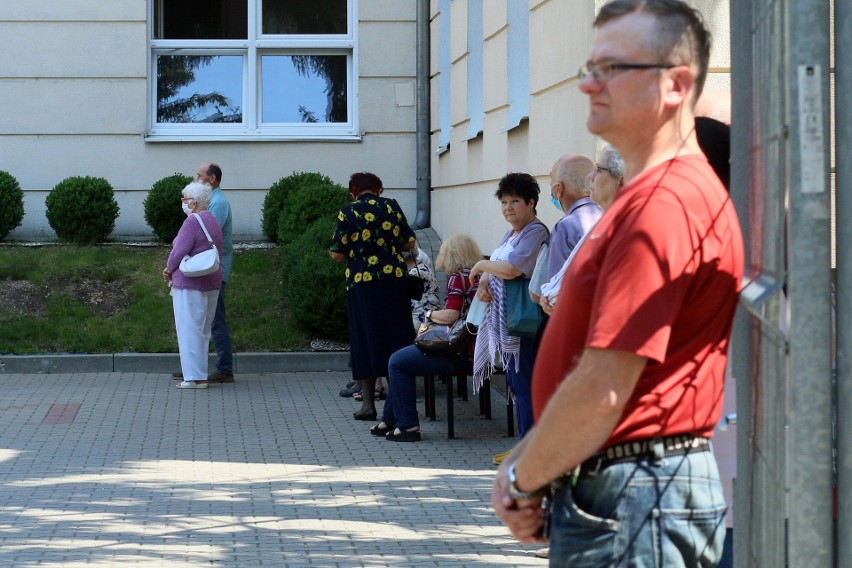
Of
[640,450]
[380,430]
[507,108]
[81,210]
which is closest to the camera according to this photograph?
[640,450]

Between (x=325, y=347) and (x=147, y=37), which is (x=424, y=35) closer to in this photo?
(x=147, y=37)

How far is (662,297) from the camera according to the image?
213 cm

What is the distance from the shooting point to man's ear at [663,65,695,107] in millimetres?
2309

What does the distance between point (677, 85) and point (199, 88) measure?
669 inches

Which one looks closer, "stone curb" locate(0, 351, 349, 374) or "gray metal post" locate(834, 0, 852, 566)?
"gray metal post" locate(834, 0, 852, 566)

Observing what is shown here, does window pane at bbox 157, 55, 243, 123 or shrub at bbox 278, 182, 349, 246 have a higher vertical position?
window pane at bbox 157, 55, 243, 123

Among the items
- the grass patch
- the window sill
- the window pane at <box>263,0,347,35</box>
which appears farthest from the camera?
the window pane at <box>263,0,347,35</box>

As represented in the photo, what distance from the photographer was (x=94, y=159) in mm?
17984

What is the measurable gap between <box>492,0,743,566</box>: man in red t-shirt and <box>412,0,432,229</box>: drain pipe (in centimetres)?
1571

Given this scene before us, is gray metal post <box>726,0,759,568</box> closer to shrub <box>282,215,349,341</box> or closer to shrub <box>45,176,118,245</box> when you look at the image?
shrub <box>282,215,349,341</box>

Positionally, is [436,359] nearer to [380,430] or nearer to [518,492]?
[380,430]

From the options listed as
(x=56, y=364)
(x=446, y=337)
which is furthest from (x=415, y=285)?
(x=56, y=364)

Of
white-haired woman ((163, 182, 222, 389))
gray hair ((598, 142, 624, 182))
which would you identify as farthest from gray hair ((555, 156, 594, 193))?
white-haired woman ((163, 182, 222, 389))

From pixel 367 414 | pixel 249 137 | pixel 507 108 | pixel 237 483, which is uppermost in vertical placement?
pixel 249 137
